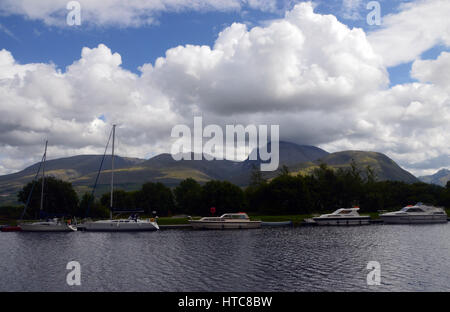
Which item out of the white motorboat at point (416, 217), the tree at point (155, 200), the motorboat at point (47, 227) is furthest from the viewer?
the tree at point (155, 200)

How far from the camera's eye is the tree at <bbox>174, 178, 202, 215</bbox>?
488ft

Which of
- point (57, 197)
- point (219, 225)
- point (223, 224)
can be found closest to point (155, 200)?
point (57, 197)

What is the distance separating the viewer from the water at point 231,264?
35375mm

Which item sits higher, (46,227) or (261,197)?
(261,197)

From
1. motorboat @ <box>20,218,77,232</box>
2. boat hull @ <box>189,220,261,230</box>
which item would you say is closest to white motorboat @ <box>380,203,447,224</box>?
boat hull @ <box>189,220,261,230</box>

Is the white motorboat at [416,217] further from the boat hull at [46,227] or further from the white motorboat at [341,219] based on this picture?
the boat hull at [46,227]

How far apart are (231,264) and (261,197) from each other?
10070 cm

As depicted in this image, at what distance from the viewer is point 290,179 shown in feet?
466

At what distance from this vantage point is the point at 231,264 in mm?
45406

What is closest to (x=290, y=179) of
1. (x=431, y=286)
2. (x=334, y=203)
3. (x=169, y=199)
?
(x=334, y=203)

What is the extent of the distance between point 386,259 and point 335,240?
21.7m

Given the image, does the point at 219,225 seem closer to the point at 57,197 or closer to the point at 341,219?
the point at 341,219

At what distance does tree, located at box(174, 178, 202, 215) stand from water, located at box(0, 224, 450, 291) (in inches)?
3122

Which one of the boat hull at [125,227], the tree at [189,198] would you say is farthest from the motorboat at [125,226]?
the tree at [189,198]
